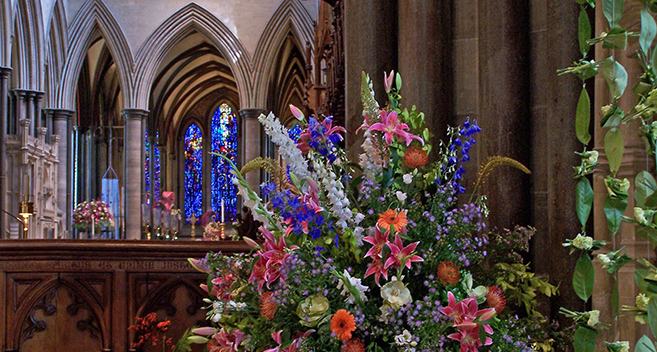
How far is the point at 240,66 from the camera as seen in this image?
50.2 ft

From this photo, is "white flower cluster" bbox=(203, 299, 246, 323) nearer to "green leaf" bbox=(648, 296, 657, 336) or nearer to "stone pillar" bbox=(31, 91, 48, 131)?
"green leaf" bbox=(648, 296, 657, 336)

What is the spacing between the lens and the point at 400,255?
1140mm

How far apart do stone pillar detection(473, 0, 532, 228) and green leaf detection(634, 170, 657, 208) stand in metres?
1.38

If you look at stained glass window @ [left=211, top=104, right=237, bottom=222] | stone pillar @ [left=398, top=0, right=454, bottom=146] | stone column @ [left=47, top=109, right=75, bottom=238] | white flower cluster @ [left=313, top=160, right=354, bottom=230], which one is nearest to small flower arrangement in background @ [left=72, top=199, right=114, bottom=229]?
stone column @ [left=47, top=109, right=75, bottom=238]

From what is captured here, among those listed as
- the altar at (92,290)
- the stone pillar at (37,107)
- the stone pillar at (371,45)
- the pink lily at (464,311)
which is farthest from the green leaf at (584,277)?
the stone pillar at (37,107)

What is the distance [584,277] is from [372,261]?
657 millimetres

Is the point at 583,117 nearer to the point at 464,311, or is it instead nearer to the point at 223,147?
the point at 464,311

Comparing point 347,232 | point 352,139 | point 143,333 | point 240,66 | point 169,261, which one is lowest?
point 143,333

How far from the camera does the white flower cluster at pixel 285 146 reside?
1237 millimetres

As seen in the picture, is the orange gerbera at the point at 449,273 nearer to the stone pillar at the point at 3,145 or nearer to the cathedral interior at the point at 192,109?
the cathedral interior at the point at 192,109

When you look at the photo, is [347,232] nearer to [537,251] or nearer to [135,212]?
[537,251]

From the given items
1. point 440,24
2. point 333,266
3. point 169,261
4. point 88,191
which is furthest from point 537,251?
point 88,191

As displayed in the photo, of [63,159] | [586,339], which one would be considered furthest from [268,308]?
[63,159]

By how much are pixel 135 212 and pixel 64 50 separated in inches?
148
